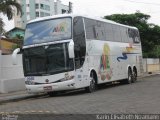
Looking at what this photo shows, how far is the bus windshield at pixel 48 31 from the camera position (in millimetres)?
22734

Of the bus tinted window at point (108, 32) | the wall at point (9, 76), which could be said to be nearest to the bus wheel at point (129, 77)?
the bus tinted window at point (108, 32)

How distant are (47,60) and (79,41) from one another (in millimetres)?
1832

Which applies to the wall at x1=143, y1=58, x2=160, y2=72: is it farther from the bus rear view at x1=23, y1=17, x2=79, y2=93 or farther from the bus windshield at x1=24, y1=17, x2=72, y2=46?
the bus rear view at x1=23, y1=17, x2=79, y2=93

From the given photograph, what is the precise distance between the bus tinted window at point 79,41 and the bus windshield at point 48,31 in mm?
400

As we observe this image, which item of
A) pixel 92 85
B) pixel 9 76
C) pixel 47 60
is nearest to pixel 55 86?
pixel 47 60

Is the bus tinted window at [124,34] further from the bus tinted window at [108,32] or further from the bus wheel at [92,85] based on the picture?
the bus wheel at [92,85]

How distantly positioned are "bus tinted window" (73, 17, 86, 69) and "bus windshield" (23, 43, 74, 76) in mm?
682

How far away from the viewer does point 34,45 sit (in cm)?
2297

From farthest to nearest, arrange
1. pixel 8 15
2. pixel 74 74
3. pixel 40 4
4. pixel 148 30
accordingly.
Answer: pixel 40 4
pixel 148 30
pixel 8 15
pixel 74 74

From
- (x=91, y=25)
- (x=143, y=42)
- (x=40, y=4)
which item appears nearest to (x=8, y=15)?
(x=91, y=25)

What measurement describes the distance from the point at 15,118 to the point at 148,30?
189ft

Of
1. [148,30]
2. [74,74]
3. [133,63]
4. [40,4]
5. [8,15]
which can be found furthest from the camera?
[40,4]

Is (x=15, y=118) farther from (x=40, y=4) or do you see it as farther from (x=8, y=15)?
(x=40, y=4)

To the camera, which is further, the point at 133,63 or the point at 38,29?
the point at 133,63
